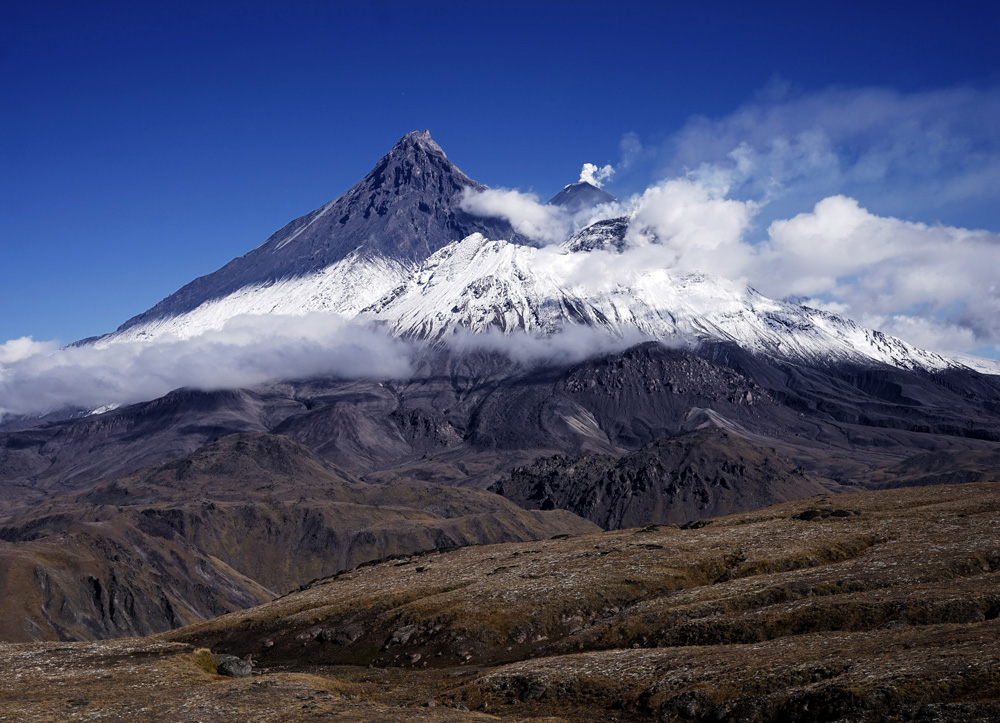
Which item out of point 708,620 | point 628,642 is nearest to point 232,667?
point 628,642

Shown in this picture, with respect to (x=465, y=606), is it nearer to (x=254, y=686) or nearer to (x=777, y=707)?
(x=254, y=686)

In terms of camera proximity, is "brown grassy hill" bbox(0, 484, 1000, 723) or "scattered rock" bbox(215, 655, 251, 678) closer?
"brown grassy hill" bbox(0, 484, 1000, 723)

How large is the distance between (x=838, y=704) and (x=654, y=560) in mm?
41928

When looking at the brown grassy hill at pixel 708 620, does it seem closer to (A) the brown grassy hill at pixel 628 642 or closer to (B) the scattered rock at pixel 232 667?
(A) the brown grassy hill at pixel 628 642

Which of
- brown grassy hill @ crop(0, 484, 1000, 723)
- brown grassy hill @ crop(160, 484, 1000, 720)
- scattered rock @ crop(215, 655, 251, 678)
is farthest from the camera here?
scattered rock @ crop(215, 655, 251, 678)

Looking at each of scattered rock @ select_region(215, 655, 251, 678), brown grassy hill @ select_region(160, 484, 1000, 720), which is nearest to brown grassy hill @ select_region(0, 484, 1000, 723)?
brown grassy hill @ select_region(160, 484, 1000, 720)

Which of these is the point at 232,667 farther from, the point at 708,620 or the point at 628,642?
the point at 708,620

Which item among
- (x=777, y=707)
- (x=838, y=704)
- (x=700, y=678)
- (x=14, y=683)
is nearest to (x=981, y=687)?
(x=838, y=704)

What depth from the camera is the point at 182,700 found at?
4138 cm

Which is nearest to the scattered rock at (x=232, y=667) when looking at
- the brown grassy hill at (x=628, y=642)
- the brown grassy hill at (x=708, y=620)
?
the brown grassy hill at (x=628, y=642)

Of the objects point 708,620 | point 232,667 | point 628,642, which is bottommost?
point 628,642

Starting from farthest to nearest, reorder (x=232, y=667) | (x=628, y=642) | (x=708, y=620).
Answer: (x=628, y=642) → (x=232, y=667) → (x=708, y=620)

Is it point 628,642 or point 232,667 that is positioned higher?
point 232,667

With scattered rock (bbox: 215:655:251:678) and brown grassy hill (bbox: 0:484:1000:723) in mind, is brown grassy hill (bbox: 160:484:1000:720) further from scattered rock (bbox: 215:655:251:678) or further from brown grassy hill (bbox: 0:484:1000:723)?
scattered rock (bbox: 215:655:251:678)
